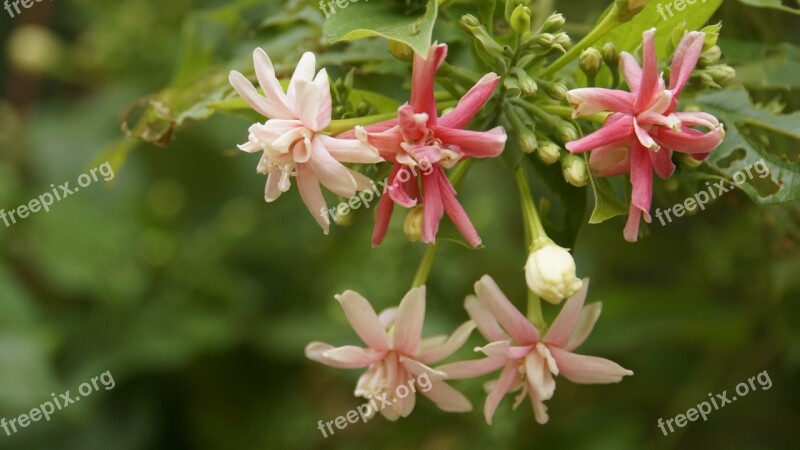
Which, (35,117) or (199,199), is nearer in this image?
(199,199)

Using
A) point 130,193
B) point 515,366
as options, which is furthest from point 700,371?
point 130,193

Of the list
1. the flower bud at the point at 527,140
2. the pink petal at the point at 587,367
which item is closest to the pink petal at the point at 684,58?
the flower bud at the point at 527,140

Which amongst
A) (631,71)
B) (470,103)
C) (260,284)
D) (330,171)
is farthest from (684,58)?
(260,284)

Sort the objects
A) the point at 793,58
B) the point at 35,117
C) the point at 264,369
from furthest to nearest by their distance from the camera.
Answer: the point at 35,117 → the point at 264,369 → the point at 793,58

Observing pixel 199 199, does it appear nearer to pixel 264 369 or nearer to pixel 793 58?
pixel 264 369

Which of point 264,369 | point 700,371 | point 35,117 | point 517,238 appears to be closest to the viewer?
point 700,371

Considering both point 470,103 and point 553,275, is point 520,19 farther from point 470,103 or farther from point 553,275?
point 553,275

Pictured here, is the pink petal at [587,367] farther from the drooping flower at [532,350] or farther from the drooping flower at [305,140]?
the drooping flower at [305,140]
